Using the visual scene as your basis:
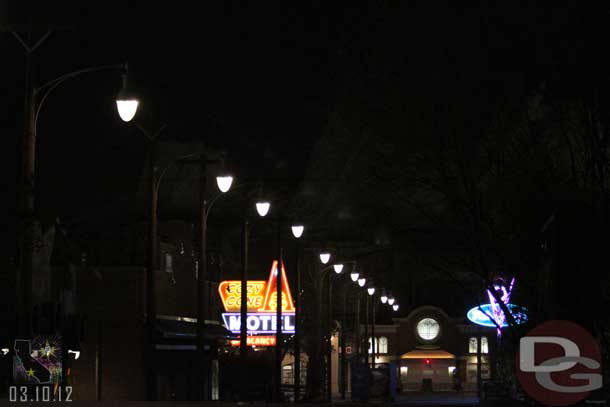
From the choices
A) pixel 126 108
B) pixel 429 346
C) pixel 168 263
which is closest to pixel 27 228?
pixel 126 108

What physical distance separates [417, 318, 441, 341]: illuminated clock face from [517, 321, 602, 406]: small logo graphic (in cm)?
13640

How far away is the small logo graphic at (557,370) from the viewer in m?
15.7

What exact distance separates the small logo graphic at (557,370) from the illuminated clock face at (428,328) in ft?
448

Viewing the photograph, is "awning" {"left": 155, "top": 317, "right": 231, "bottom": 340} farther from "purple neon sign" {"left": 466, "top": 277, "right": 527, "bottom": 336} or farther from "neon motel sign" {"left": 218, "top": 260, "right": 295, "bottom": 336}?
"purple neon sign" {"left": 466, "top": 277, "right": 527, "bottom": 336}

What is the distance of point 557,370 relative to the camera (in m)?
16.5

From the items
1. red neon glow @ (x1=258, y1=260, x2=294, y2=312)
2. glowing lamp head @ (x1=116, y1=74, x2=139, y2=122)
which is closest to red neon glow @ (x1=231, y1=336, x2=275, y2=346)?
red neon glow @ (x1=258, y1=260, x2=294, y2=312)

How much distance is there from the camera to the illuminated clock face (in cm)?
15262

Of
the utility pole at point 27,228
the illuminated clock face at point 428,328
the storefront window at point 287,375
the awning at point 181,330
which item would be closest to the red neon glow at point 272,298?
the awning at point 181,330

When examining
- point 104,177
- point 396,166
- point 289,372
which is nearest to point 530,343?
point 396,166

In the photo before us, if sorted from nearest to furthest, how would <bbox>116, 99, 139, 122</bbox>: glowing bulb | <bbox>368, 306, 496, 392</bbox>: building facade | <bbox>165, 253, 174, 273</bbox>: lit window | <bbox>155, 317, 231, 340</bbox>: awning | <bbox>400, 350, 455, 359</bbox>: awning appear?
<bbox>116, 99, 139, 122</bbox>: glowing bulb
<bbox>155, 317, 231, 340</bbox>: awning
<bbox>165, 253, 174, 273</bbox>: lit window
<bbox>368, 306, 496, 392</bbox>: building facade
<bbox>400, 350, 455, 359</bbox>: awning

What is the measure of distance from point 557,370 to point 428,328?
138 metres

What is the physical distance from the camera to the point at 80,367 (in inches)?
1704

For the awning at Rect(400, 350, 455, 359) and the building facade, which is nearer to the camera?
the building facade

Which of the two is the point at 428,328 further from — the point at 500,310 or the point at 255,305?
the point at 500,310
